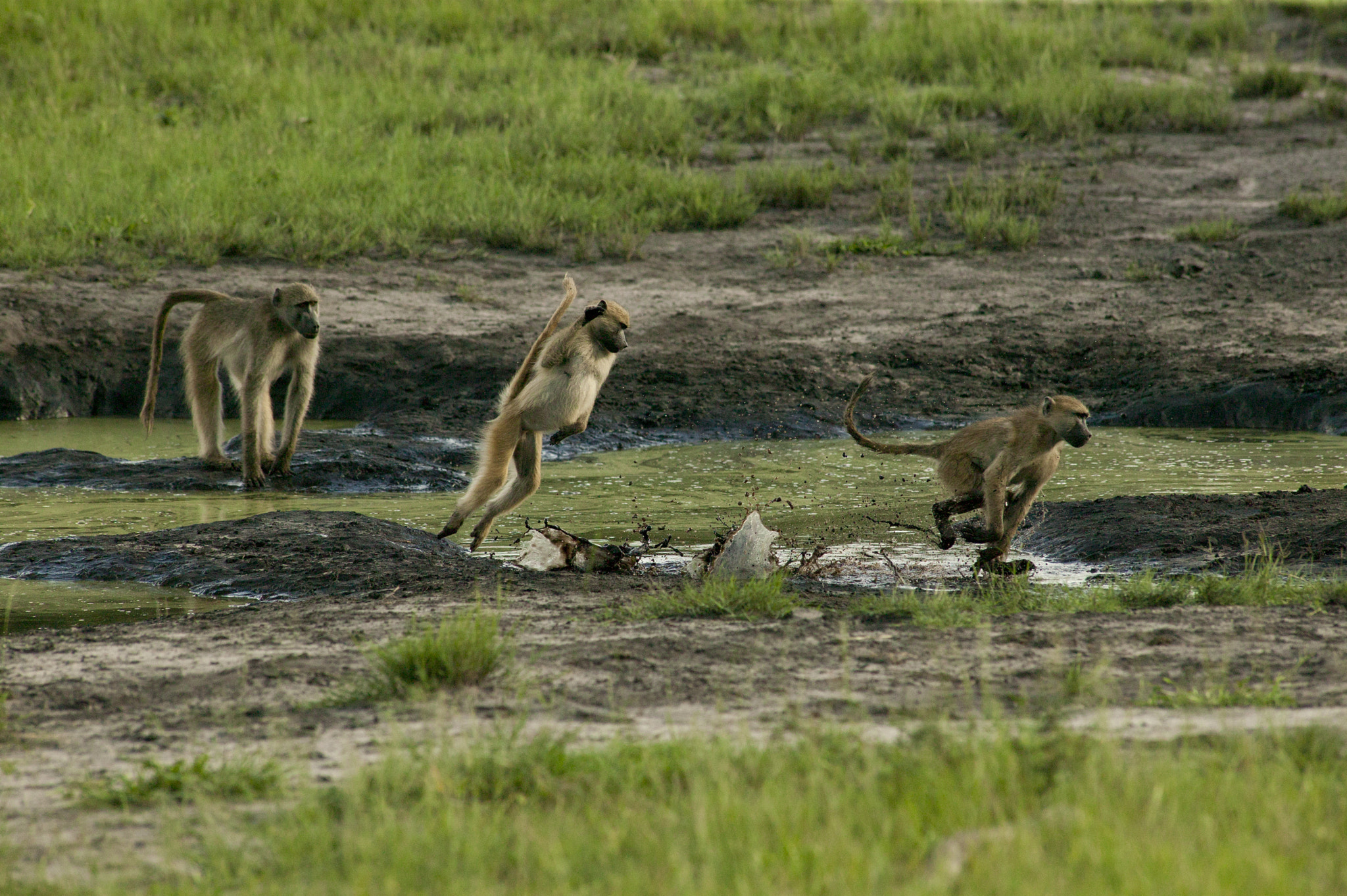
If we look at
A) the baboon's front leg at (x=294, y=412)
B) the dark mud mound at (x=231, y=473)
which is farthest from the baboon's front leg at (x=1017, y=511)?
the baboon's front leg at (x=294, y=412)

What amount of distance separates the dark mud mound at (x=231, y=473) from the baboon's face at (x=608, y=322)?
8.11 feet

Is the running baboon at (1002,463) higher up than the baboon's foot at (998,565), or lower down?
higher up

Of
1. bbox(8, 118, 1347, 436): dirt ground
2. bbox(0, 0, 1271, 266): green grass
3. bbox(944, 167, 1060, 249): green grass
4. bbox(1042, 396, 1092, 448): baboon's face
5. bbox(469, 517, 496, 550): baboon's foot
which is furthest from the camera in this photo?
bbox(944, 167, 1060, 249): green grass

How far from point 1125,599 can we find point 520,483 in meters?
3.23

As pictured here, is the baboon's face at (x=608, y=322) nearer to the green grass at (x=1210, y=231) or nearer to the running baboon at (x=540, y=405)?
the running baboon at (x=540, y=405)

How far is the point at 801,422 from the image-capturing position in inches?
A: 435

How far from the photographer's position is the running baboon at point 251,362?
8953mm

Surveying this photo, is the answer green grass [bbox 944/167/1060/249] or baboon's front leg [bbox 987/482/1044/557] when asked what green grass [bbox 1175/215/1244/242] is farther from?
baboon's front leg [bbox 987/482/1044/557]

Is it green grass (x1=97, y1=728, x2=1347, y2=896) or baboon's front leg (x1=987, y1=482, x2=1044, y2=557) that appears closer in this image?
green grass (x1=97, y1=728, x2=1347, y2=896)

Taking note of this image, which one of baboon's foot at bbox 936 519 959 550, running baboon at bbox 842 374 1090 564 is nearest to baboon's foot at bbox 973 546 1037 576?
running baboon at bbox 842 374 1090 564

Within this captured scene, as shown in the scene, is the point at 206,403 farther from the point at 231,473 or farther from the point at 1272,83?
the point at 1272,83

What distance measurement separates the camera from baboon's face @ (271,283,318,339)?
29.0ft

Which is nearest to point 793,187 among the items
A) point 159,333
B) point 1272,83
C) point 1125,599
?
point 1272,83

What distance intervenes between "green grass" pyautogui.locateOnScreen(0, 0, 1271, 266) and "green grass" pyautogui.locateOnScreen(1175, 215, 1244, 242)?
313 centimetres
